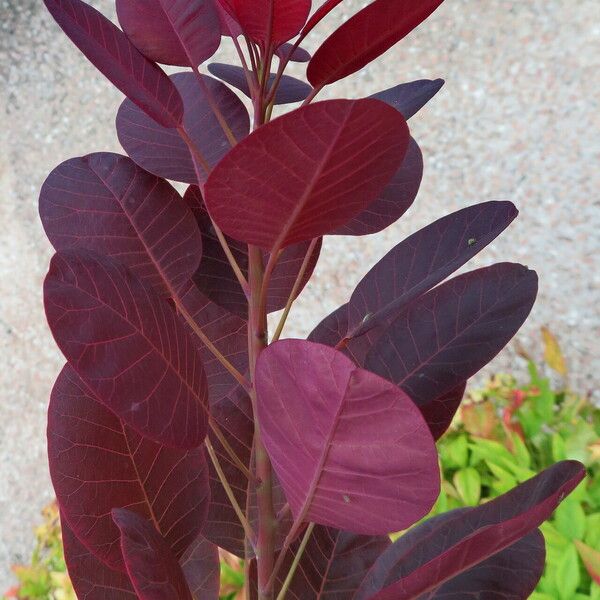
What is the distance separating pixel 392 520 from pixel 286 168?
0.16 metres

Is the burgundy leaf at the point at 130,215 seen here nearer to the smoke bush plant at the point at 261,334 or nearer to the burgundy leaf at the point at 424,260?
the smoke bush plant at the point at 261,334

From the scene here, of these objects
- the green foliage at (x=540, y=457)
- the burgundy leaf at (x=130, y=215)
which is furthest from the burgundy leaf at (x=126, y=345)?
the green foliage at (x=540, y=457)

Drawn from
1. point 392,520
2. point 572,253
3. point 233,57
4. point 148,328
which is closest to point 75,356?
point 148,328

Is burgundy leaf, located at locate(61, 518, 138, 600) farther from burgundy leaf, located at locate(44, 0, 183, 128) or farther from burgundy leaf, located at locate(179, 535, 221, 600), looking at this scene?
burgundy leaf, located at locate(44, 0, 183, 128)

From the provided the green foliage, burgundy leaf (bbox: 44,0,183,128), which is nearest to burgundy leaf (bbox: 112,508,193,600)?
burgundy leaf (bbox: 44,0,183,128)

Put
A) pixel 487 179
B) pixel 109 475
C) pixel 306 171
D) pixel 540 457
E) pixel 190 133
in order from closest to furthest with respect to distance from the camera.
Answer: pixel 306 171, pixel 109 475, pixel 190 133, pixel 540 457, pixel 487 179

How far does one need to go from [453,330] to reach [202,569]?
27 cm

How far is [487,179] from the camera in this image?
6.01ft

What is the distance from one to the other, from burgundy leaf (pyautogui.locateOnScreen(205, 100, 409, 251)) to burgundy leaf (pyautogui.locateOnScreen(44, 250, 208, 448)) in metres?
0.06

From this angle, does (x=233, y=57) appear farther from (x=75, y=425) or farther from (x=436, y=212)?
(x=75, y=425)

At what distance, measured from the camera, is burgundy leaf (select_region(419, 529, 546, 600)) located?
0.41m

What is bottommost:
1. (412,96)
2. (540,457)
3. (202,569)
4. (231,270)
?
(540,457)

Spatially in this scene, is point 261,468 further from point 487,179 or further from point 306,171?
point 487,179

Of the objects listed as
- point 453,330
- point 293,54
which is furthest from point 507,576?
point 293,54
